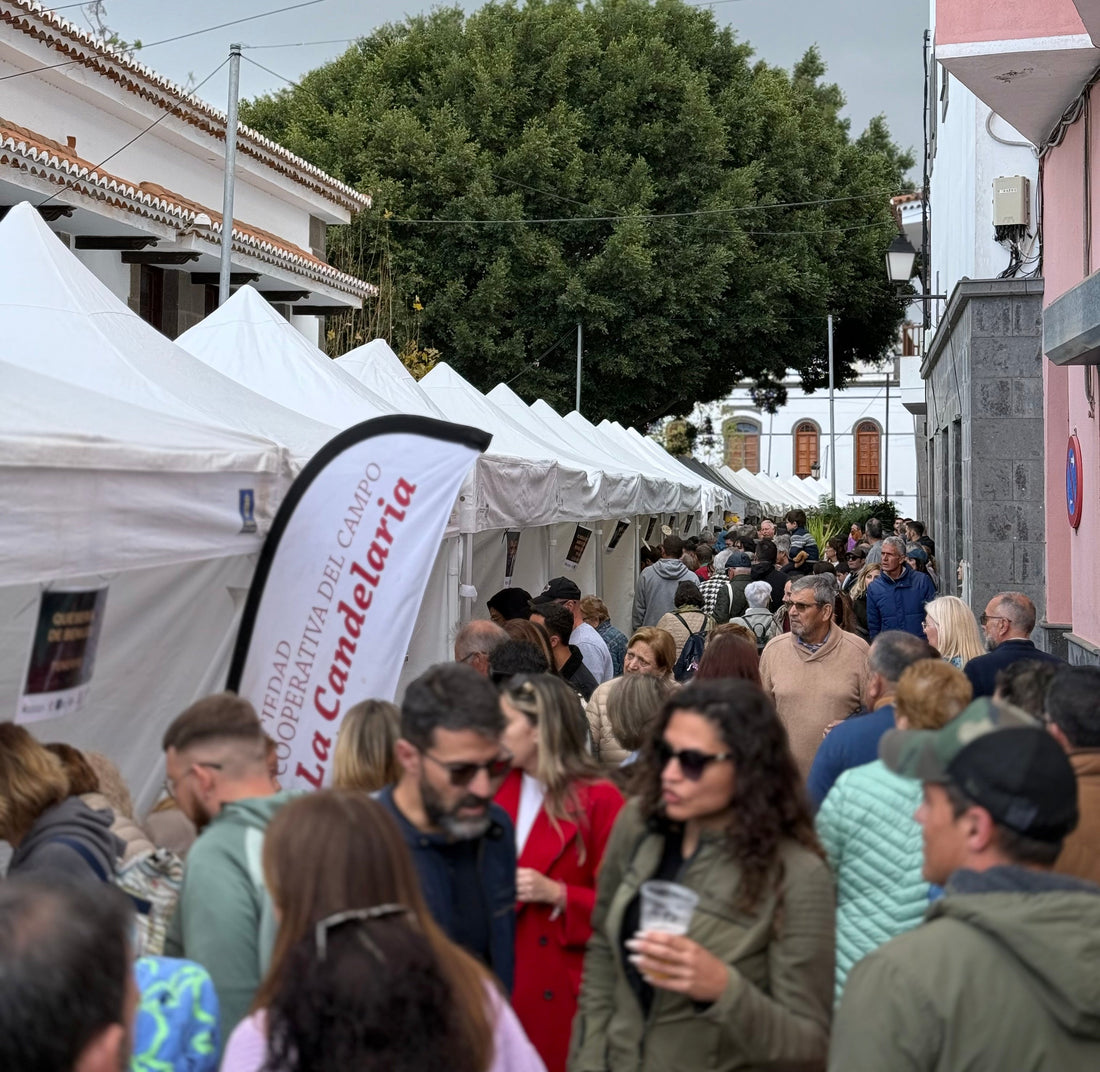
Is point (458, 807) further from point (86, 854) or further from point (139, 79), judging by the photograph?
point (139, 79)

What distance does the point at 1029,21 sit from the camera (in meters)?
10.5

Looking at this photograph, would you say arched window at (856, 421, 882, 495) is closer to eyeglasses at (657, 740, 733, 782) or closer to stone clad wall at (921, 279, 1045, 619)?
stone clad wall at (921, 279, 1045, 619)

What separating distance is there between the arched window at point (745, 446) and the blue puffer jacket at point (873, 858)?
64.0m

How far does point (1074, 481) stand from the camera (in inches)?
456

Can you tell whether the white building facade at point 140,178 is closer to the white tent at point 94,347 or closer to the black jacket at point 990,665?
the white tent at point 94,347

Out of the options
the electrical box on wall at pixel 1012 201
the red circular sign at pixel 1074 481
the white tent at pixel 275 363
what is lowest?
the red circular sign at pixel 1074 481

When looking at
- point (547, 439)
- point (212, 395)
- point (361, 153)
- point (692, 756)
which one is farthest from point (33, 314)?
point (361, 153)

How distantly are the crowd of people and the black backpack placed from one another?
399cm

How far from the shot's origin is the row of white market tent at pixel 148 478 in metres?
4.26

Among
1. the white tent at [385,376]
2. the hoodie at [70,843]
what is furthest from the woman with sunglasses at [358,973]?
the white tent at [385,376]

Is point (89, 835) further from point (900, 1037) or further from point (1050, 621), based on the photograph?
point (1050, 621)

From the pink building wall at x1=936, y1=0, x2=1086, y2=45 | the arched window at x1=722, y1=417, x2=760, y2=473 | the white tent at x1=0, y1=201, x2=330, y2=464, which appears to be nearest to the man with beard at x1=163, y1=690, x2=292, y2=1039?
the white tent at x1=0, y1=201, x2=330, y2=464

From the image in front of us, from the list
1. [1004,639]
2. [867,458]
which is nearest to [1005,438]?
[1004,639]

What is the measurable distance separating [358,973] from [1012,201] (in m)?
14.2
